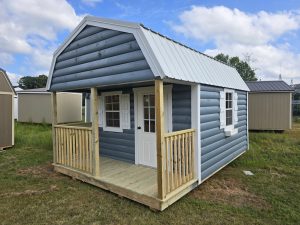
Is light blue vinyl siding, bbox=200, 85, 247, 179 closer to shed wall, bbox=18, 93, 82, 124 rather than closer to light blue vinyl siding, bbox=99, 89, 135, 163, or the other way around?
light blue vinyl siding, bbox=99, 89, 135, 163

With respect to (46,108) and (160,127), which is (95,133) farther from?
(46,108)

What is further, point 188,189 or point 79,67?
point 79,67

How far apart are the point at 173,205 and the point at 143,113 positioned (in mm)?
2415

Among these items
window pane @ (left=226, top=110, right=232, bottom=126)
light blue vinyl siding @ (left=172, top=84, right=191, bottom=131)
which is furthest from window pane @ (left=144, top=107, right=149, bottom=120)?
window pane @ (left=226, top=110, right=232, bottom=126)

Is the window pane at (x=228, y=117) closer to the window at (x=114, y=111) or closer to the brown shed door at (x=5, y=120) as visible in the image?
the window at (x=114, y=111)

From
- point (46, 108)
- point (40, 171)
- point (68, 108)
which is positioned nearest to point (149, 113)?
point (40, 171)

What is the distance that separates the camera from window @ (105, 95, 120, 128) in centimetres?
618

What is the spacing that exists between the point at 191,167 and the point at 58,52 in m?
4.13

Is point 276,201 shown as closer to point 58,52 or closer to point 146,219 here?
point 146,219

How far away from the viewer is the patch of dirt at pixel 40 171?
5456mm

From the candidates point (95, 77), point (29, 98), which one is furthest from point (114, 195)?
point (29, 98)

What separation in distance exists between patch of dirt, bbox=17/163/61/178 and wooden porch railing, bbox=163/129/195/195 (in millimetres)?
3115

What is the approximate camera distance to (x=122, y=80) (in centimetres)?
402

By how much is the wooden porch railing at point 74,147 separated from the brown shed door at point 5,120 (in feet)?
13.7
